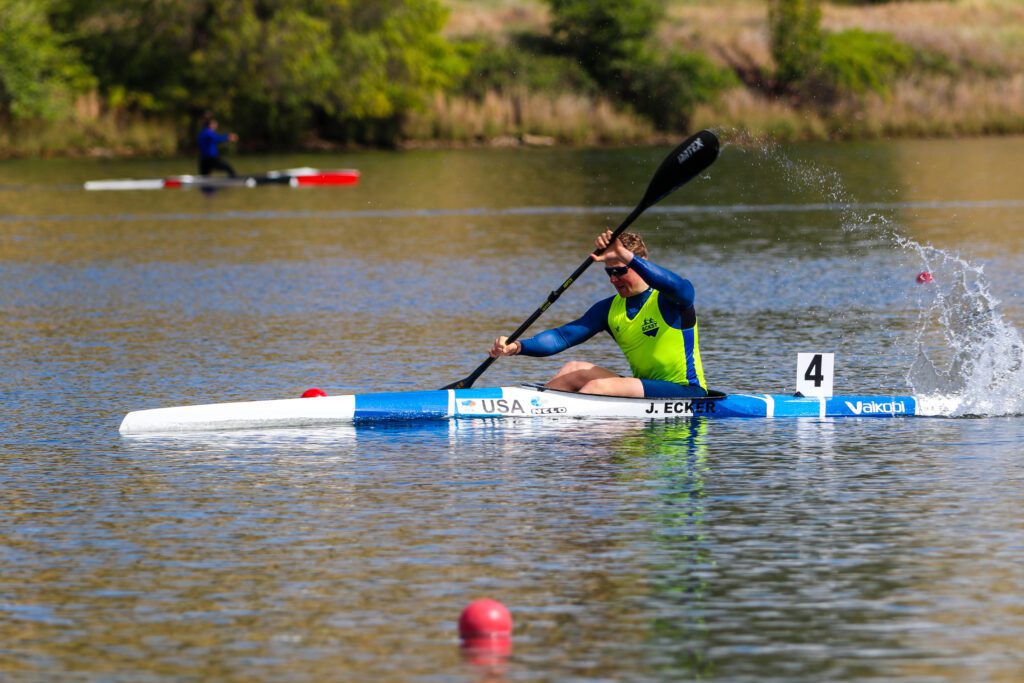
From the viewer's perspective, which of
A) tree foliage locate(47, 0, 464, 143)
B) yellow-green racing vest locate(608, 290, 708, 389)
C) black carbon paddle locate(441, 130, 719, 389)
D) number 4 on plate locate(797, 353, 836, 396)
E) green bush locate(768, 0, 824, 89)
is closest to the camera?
yellow-green racing vest locate(608, 290, 708, 389)

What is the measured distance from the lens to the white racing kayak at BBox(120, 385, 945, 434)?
13867mm

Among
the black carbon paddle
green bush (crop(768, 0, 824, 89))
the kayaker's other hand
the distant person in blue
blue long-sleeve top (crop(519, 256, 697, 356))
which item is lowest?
the kayaker's other hand

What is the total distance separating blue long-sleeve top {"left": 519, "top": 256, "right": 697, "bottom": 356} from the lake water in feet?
2.00

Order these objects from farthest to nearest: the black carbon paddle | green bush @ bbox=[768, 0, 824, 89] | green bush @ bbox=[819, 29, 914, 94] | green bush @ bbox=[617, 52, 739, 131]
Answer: green bush @ bbox=[768, 0, 824, 89] < green bush @ bbox=[819, 29, 914, 94] < green bush @ bbox=[617, 52, 739, 131] < the black carbon paddle

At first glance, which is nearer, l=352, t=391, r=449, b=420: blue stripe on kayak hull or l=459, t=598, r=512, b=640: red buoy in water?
l=459, t=598, r=512, b=640: red buoy in water

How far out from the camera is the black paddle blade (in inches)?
597

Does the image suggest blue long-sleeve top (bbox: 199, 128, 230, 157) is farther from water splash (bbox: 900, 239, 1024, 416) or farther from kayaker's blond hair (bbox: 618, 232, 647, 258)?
kayaker's blond hair (bbox: 618, 232, 647, 258)

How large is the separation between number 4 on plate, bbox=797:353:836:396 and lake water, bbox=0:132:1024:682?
1.01 feet

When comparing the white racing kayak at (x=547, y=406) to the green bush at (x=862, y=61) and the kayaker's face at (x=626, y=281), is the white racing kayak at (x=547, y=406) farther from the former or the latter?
the green bush at (x=862, y=61)

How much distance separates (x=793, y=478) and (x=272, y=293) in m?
12.9

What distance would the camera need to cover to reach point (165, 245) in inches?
1225

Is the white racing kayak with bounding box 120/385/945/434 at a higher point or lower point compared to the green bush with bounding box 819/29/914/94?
lower

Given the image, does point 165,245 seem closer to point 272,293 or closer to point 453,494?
point 272,293

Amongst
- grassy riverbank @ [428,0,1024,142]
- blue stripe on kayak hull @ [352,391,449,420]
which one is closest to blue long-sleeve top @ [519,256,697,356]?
blue stripe on kayak hull @ [352,391,449,420]
